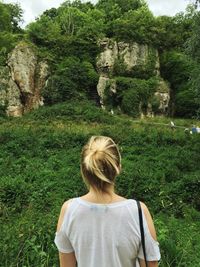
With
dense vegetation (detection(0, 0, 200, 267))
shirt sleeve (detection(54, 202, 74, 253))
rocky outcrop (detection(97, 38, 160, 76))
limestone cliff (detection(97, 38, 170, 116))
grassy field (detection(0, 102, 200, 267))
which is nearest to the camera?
shirt sleeve (detection(54, 202, 74, 253))

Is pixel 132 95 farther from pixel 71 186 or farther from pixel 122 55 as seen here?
pixel 71 186

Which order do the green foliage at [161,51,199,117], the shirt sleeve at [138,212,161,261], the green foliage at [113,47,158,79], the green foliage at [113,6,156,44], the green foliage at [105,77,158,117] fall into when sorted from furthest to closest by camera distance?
the green foliage at [113,6,156,44]
the green foliage at [113,47,158,79]
the green foliage at [161,51,199,117]
the green foliage at [105,77,158,117]
the shirt sleeve at [138,212,161,261]

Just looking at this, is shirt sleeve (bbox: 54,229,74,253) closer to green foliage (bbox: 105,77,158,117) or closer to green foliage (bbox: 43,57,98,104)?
green foliage (bbox: 105,77,158,117)

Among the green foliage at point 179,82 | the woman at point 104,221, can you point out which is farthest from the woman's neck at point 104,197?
the green foliage at point 179,82

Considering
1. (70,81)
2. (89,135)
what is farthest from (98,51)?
(89,135)

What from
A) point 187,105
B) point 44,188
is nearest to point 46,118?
point 187,105

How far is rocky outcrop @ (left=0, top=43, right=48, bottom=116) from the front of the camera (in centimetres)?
3638

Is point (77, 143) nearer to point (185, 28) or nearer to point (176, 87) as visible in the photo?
Result: point (176, 87)

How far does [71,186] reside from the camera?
12820 millimetres

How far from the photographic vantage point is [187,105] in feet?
129

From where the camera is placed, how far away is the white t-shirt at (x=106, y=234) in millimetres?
2207

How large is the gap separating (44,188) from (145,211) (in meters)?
10.2

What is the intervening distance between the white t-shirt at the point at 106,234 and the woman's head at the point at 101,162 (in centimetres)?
16

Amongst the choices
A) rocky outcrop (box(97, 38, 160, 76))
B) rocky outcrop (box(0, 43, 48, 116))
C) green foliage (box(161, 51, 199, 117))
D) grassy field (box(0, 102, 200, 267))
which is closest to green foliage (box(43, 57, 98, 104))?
rocky outcrop (box(0, 43, 48, 116))
